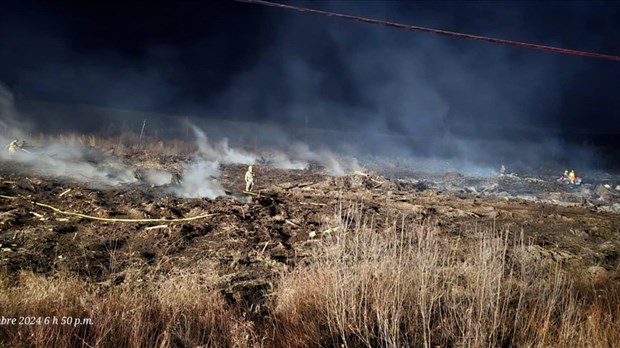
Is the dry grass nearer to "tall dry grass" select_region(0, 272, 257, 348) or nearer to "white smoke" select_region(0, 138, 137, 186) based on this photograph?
"tall dry grass" select_region(0, 272, 257, 348)

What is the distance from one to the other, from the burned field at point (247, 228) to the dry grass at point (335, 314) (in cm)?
13

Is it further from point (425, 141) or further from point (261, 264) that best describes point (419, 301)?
point (425, 141)

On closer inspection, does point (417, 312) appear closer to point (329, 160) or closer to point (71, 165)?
point (71, 165)

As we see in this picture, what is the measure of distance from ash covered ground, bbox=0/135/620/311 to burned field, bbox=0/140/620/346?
0.03m

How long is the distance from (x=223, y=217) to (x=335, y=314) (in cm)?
488

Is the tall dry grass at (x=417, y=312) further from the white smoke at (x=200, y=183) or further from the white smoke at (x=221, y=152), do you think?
the white smoke at (x=221, y=152)

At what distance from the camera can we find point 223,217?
779cm

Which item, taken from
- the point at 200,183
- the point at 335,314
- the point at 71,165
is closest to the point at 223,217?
the point at 200,183

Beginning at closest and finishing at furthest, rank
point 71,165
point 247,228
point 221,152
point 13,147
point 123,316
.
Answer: point 123,316, point 247,228, point 71,165, point 13,147, point 221,152

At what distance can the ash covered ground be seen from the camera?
17.8 ft

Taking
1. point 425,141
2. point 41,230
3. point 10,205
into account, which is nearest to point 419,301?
point 41,230

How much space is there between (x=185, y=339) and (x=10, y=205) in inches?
268

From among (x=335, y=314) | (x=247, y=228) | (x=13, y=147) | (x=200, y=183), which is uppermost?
(x=13, y=147)

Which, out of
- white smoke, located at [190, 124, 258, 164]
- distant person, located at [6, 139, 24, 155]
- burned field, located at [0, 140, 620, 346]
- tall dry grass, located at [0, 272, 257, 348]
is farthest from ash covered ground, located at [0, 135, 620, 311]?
white smoke, located at [190, 124, 258, 164]
